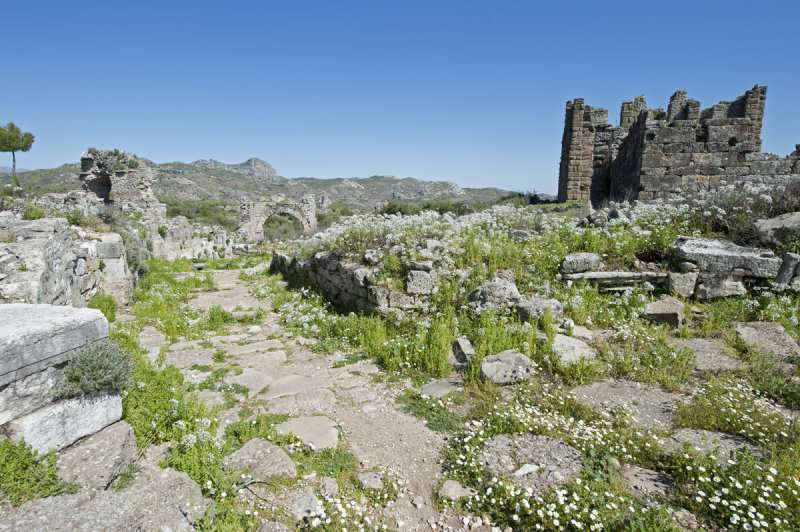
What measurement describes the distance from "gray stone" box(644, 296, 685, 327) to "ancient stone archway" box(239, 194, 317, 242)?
21.9 metres

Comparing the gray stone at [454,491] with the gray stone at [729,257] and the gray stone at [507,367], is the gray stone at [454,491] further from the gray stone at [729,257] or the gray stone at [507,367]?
the gray stone at [729,257]

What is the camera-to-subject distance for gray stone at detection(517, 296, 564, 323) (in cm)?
529

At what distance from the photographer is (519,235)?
732 cm

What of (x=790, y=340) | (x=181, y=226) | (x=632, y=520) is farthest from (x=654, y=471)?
(x=181, y=226)

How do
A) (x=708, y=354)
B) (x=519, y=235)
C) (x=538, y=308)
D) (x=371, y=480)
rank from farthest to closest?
(x=519, y=235) < (x=538, y=308) < (x=708, y=354) < (x=371, y=480)

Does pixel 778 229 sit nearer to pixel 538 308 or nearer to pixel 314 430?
pixel 538 308

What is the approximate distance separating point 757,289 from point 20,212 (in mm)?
12140

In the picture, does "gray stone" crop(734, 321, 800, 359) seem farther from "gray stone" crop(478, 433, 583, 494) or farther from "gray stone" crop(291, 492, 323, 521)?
"gray stone" crop(291, 492, 323, 521)

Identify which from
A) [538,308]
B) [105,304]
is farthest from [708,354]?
[105,304]

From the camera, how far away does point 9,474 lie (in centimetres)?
230

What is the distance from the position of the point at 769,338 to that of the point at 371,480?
15.9 feet

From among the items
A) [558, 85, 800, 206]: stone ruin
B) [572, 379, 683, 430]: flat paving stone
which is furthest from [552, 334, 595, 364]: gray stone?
[558, 85, 800, 206]: stone ruin

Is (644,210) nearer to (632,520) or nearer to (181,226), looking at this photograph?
(632,520)

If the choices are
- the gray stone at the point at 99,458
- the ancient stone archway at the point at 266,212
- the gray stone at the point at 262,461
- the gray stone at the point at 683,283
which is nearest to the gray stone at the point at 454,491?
the gray stone at the point at 262,461
